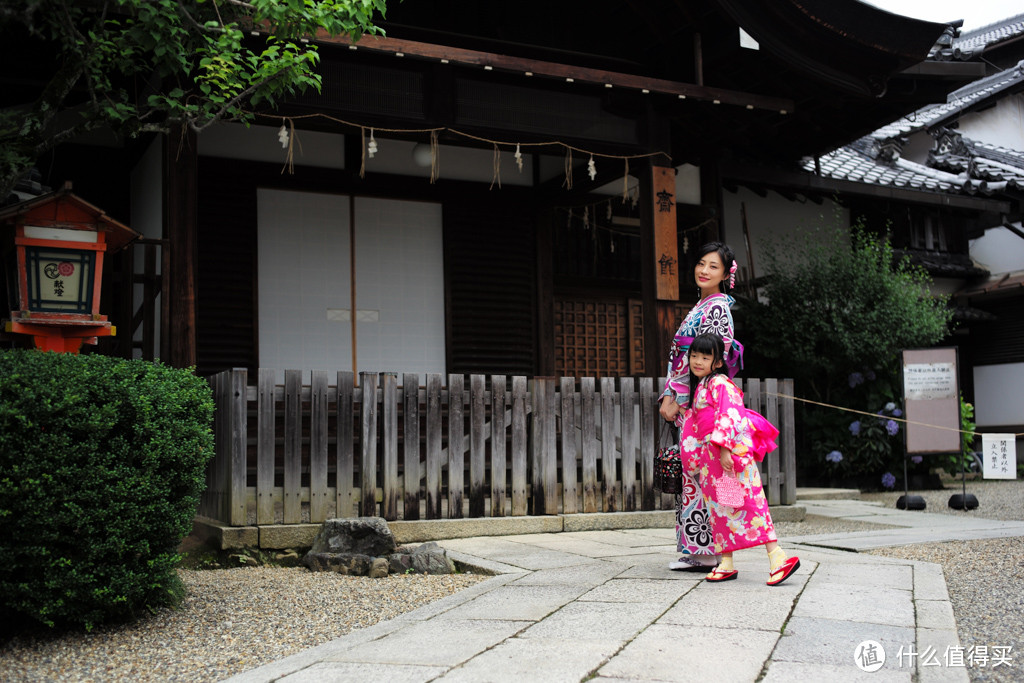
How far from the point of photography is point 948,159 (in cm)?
1567

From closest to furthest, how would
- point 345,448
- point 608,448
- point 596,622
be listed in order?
point 596,622 < point 345,448 < point 608,448

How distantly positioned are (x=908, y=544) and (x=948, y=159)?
36.3ft

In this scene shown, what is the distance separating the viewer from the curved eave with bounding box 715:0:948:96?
29.1 feet

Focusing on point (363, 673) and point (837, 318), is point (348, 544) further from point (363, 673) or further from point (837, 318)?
point (837, 318)

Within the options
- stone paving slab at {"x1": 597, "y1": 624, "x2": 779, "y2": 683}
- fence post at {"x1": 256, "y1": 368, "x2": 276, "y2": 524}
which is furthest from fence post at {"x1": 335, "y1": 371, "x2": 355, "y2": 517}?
stone paving slab at {"x1": 597, "y1": 624, "x2": 779, "y2": 683}

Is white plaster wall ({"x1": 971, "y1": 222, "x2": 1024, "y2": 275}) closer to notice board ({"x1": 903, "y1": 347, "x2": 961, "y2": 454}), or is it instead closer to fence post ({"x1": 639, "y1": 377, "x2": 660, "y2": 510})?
notice board ({"x1": 903, "y1": 347, "x2": 961, "y2": 454})

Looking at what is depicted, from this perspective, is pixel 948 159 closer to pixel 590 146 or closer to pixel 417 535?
pixel 590 146

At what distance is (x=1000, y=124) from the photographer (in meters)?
19.1

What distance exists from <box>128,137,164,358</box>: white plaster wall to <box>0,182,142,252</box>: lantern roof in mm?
2222

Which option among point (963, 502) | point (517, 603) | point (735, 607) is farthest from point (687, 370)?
point (963, 502)

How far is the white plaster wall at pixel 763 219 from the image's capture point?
12.8 meters

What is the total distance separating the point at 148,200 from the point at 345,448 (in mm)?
3743

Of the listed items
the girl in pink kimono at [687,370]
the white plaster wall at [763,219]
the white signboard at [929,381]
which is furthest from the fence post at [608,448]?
the white plaster wall at [763,219]

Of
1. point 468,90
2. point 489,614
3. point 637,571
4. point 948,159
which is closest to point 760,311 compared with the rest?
point 468,90
